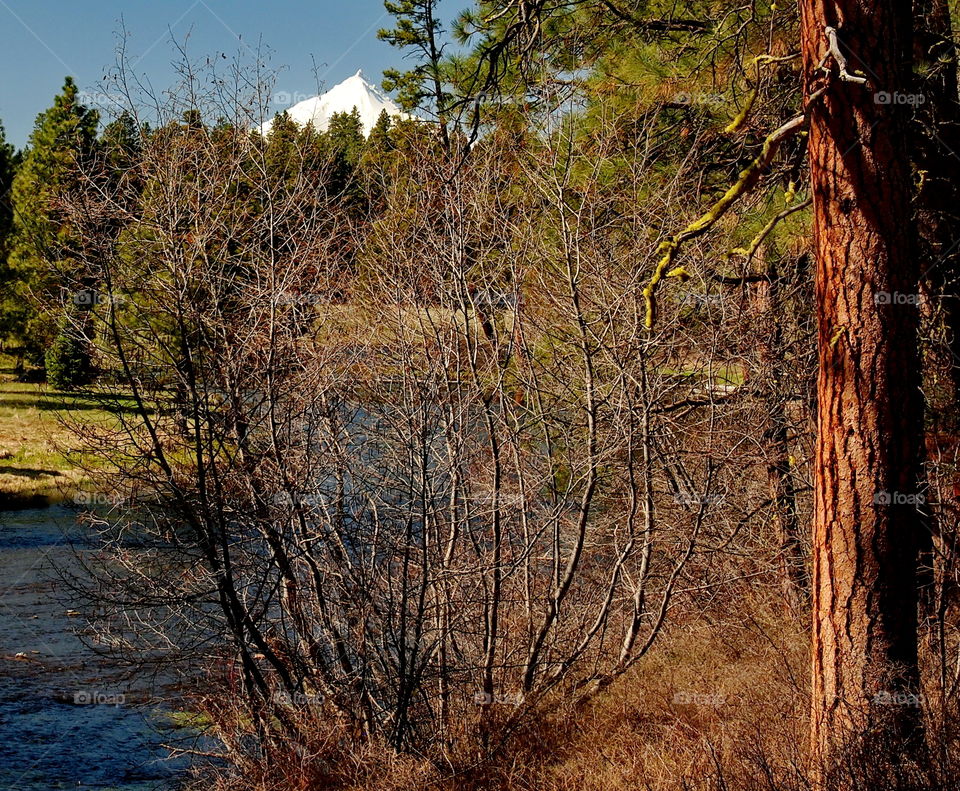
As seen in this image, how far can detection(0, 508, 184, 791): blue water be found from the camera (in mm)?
8367

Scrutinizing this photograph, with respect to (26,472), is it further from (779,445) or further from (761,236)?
(761,236)

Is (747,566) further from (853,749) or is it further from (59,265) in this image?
(59,265)

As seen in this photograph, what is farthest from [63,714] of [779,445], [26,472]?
[26,472]

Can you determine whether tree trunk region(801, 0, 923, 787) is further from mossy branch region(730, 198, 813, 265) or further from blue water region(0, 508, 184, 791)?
blue water region(0, 508, 184, 791)

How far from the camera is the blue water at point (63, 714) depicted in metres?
8.37

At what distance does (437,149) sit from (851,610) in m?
5.68

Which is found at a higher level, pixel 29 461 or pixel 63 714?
pixel 29 461

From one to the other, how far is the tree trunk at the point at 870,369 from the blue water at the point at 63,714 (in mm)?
4975

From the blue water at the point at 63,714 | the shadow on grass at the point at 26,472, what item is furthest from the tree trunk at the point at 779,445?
the shadow on grass at the point at 26,472

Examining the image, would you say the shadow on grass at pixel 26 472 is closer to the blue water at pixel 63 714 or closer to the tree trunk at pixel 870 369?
the blue water at pixel 63 714

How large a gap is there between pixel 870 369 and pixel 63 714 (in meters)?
8.70

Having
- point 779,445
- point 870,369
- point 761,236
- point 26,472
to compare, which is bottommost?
point 26,472

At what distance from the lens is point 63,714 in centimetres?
977

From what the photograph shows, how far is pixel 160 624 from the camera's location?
7.13 metres
